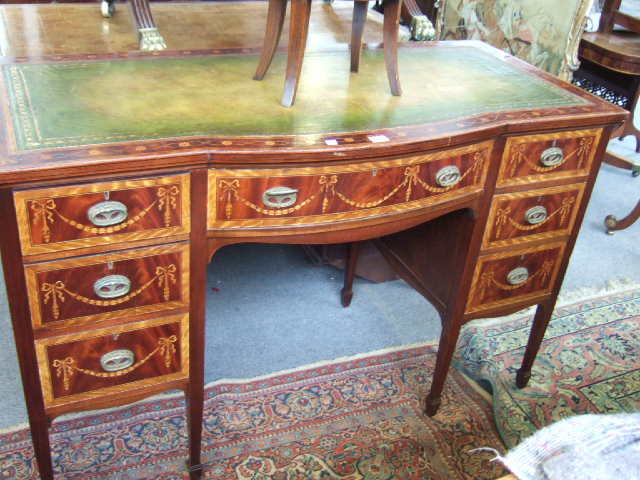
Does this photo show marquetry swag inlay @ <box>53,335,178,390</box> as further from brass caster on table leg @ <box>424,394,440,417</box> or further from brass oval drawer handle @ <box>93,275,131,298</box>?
brass caster on table leg @ <box>424,394,440,417</box>

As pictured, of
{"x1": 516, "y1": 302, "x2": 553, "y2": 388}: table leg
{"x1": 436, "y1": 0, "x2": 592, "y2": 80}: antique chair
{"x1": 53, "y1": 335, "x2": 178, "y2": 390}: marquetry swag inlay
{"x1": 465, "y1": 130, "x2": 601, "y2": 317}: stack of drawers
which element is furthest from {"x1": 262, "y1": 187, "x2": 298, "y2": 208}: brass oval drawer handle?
{"x1": 436, "y1": 0, "x2": 592, "y2": 80}: antique chair

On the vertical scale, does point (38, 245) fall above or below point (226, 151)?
below

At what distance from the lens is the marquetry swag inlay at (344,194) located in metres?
1.21

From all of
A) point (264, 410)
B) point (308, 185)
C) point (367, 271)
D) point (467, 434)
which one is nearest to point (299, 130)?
point (308, 185)

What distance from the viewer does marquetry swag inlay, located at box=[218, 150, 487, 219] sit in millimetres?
1210

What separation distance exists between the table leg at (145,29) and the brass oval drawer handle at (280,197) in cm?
71

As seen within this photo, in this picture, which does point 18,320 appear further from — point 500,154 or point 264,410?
point 500,154

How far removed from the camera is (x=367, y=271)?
2.33 m

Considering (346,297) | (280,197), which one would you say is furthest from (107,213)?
(346,297)

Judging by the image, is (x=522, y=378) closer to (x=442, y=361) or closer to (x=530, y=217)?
(x=442, y=361)

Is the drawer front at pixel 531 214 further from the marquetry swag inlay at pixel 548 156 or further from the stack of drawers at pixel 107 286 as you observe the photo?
the stack of drawers at pixel 107 286

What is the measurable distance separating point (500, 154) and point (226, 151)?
61 centimetres

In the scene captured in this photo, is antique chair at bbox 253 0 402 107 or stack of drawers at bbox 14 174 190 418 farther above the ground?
antique chair at bbox 253 0 402 107

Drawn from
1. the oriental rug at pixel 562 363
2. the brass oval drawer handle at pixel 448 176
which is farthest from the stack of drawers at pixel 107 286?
the oriental rug at pixel 562 363
